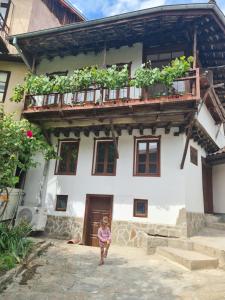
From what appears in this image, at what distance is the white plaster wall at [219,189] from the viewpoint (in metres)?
14.7

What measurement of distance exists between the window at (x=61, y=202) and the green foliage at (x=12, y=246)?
9.57 feet

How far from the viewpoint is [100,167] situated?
12.9m

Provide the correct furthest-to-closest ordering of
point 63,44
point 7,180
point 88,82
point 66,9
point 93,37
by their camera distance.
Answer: point 66,9, point 63,44, point 93,37, point 88,82, point 7,180

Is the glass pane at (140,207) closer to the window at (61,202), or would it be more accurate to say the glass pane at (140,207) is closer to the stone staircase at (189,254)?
the stone staircase at (189,254)

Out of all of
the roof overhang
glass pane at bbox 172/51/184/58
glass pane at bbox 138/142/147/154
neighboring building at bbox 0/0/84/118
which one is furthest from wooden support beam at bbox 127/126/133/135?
neighboring building at bbox 0/0/84/118

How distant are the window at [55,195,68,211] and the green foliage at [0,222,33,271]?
9.57ft

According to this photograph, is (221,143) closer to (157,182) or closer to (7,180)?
(157,182)

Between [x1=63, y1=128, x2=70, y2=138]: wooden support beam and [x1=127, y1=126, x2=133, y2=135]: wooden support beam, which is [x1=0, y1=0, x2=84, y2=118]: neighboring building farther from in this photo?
[x1=127, y1=126, x2=133, y2=135]: wooden support beam

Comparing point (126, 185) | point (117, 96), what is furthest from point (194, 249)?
point (117, 96)

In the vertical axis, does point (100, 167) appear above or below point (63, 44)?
below

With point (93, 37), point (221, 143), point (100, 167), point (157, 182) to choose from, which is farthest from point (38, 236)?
point (221, 143)

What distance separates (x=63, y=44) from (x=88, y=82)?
3309 millimetres

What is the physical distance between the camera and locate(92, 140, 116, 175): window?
12.7 meters

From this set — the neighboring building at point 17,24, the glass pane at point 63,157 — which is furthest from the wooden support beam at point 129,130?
the neighboring building at point 17,24
